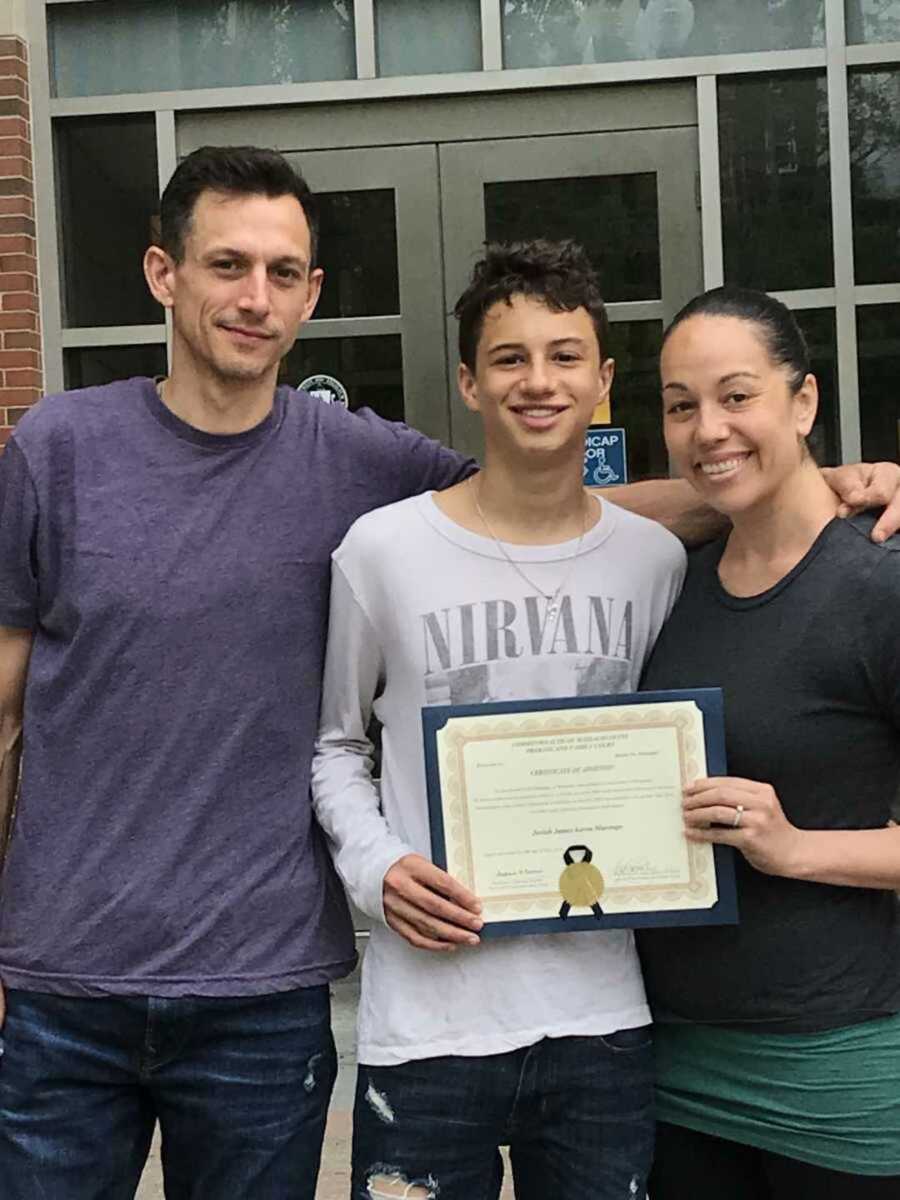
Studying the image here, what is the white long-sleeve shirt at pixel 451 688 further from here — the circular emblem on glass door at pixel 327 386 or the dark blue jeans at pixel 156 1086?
the circular emblem on glass door at pixel 327 386

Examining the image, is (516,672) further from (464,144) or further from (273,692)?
(464,144)

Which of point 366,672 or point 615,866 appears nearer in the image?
point 615,866

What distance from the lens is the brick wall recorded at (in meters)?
5.45

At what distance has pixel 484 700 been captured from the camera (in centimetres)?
217

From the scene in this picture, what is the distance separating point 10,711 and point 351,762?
56 centimetres

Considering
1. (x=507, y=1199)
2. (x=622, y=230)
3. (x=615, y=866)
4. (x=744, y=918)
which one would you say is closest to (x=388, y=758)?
(x=615, y=866)

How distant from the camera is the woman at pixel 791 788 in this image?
6.61ft

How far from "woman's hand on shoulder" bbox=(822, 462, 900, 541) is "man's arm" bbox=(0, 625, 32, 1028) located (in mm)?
1294

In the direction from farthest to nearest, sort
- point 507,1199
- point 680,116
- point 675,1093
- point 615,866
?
point 680,116
point 507,1199
point 675,1093
point 615,866

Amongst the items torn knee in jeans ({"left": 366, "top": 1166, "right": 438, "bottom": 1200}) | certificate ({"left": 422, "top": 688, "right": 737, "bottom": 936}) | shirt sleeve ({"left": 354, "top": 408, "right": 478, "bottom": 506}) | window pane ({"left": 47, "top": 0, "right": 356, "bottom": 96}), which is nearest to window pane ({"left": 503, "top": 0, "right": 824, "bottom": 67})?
window pane ({"left": 47, "top": 0, "right": 356, "bottom": 96})

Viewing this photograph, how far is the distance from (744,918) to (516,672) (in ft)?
1.65

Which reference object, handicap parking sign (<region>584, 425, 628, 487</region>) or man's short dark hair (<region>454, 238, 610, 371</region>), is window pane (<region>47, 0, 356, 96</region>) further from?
man's short dark hair (<region>454, 238, 610, 371</region>)

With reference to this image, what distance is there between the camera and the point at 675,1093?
2217 millimetres

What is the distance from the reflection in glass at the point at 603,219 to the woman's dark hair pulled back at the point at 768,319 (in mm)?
3444
